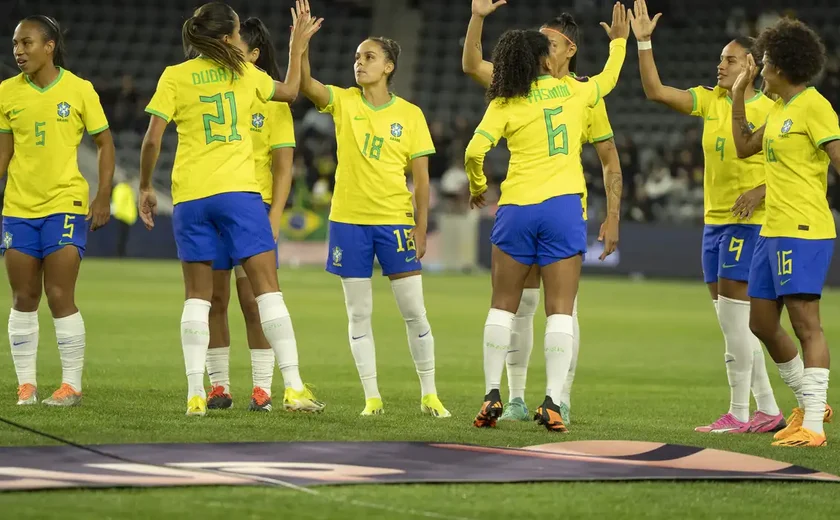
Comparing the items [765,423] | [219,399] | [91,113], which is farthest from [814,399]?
[91,113]

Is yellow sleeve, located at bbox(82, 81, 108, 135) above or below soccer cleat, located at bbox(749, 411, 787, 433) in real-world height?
above

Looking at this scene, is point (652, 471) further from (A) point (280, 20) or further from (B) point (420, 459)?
(A) point (280, 20)

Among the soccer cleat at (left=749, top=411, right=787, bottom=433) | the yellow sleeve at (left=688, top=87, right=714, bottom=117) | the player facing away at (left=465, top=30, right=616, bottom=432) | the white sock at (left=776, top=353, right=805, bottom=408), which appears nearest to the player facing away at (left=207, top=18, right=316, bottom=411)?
the player facing away at (left=465, top=30, right=616, bottom=432)

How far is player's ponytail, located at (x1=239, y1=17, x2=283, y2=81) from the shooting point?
8062 mm

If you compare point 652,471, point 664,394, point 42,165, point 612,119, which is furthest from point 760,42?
point 612,119

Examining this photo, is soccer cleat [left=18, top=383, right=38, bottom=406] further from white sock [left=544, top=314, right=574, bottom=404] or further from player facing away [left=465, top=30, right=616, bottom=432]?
white sock [left=544, top=314, right=574, bottom=404]

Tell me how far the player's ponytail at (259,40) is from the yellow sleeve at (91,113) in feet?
3.10

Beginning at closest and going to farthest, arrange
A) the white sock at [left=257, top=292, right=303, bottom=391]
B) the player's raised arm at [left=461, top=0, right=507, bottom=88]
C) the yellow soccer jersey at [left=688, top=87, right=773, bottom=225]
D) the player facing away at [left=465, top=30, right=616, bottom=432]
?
1. the player facing away at [left=465, top=30, right=616, bottom=432]
2. the white sock at [left=257, top=292, right=303, bottom=391]
3. the player's raised arm at [left=461, top=0, right=507, bottom=88]
4. the yellow soccer jersey at [left=688, top=87, right=773, bottom=225]

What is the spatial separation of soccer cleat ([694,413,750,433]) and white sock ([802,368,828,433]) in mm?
→ 749

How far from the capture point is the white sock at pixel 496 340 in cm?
736

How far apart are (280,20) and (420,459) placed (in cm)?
3147

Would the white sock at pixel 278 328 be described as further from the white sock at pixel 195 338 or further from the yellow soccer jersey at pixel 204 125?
the yellow soccer jersey at pixel 204 125

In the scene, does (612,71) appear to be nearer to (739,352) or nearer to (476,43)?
(476,43)

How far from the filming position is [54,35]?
782 cm
